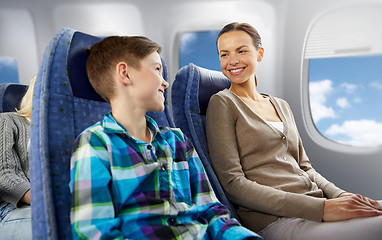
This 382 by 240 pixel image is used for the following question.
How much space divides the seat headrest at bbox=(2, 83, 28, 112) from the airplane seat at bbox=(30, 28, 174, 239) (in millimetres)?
1494

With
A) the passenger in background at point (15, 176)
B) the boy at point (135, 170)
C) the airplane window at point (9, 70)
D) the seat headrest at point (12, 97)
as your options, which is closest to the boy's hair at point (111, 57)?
the boy at point (135, 170)

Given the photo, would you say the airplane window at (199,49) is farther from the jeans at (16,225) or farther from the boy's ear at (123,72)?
the boy's ear at (123,72)

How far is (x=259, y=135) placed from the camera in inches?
60.5

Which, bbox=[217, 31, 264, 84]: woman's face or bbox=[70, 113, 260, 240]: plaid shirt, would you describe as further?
bbox=[217, 31, 264, 84]: woman's face

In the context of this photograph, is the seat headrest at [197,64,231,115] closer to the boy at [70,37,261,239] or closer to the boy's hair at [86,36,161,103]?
the boy at [70,37,261,239]

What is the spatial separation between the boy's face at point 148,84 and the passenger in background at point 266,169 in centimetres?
44

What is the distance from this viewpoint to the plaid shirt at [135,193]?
95cm

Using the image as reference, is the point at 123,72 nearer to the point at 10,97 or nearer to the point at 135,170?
the point at 135,170

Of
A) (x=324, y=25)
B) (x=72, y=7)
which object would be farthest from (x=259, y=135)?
(x=72, y=7)

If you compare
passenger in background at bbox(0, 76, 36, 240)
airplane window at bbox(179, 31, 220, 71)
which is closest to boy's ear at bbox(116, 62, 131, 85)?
passenger in background at bbox(0, 76, 36, 240)

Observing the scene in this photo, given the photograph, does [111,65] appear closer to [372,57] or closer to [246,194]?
[246,194]

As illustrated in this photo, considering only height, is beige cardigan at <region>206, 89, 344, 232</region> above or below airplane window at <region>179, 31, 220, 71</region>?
below

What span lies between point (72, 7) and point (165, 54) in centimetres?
122

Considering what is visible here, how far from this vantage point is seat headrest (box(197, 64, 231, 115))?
5.73 ft
